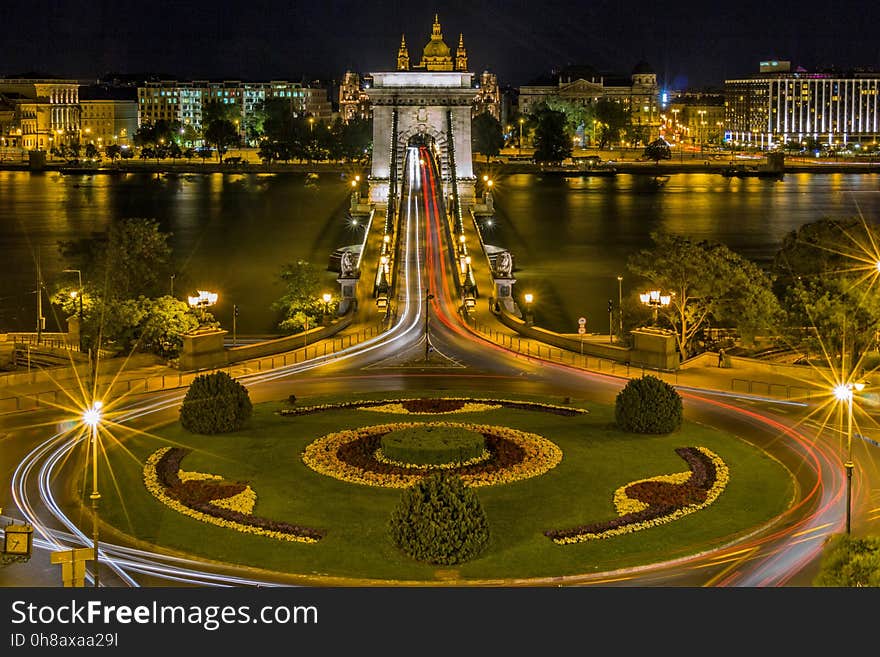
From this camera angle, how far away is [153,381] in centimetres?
4547

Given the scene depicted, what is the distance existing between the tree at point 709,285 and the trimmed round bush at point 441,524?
86.2ft

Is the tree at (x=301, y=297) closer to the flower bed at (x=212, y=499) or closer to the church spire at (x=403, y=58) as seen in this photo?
the flower bed at (x=212, y=499)

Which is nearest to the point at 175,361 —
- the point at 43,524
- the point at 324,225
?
the point at 43,524

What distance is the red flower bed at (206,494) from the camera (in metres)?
28.4

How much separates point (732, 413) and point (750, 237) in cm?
8756

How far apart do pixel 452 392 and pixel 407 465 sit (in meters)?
10.6

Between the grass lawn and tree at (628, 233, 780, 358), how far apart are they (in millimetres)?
13618

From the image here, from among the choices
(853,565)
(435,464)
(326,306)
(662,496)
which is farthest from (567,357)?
(853,565)

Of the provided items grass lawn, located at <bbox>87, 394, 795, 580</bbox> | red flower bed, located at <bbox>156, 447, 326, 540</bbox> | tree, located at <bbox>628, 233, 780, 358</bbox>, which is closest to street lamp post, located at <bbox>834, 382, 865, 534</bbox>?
grass lawn, located at <bbox>87, 394, 795, 580</bbox>

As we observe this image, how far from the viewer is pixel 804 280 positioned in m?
57.6

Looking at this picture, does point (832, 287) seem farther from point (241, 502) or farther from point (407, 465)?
point (241, 502)

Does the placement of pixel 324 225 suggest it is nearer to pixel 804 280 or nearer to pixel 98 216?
pixel 98 216

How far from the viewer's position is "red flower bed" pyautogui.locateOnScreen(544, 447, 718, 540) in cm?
2836

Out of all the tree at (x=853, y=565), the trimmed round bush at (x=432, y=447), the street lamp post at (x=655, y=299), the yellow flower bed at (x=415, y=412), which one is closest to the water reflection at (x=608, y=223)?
the street lamp post at (x=655, y=299)
